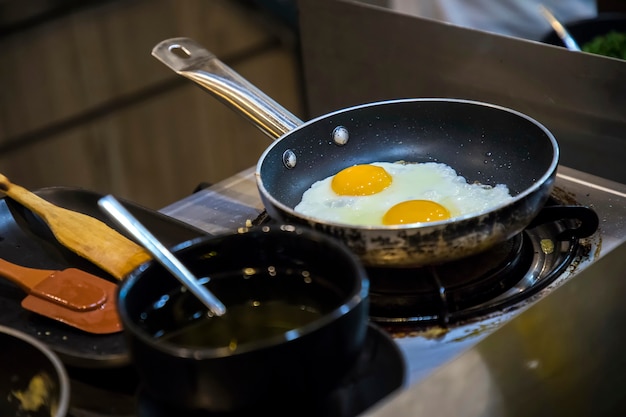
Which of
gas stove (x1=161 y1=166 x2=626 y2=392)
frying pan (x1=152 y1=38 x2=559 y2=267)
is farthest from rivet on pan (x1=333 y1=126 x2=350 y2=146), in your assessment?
gas stove (x1=161 y1=166 x2=626 y2=392)

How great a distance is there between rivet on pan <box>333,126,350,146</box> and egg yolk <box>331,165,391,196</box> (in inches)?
2.9

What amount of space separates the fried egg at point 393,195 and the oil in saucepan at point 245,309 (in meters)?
0.24

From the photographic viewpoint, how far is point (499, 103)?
1.54m

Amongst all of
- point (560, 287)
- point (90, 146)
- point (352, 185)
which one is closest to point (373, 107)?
point (352, 185)

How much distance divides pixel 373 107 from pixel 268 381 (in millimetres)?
609

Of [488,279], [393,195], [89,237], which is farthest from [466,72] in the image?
[89,237]

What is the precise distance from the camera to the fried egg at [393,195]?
1.07m

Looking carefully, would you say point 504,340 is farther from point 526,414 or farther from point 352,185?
point 352,185

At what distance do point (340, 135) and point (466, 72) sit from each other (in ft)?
1.49

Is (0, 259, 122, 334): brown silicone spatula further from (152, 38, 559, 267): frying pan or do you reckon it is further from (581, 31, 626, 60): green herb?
(581, 31, 626, 60): green herb

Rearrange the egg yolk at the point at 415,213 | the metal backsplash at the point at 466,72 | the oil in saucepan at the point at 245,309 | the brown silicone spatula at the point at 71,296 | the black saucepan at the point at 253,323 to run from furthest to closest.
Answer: the metal backsplash at the point at 466,72, the egg yolk at the point at 415,213, the brown silicone spatula at the point at 71,296, the oil in saucepan at the point at 245,309, the black saucepan at the point at 253,323

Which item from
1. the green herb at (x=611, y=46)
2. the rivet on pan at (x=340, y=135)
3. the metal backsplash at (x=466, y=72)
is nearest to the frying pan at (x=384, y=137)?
the rivet on pan at (x=340, y=135)

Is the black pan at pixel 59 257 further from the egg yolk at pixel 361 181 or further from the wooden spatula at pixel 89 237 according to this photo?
the egg yolk at pixel 361 181

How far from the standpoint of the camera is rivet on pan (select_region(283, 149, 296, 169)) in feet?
3.83
